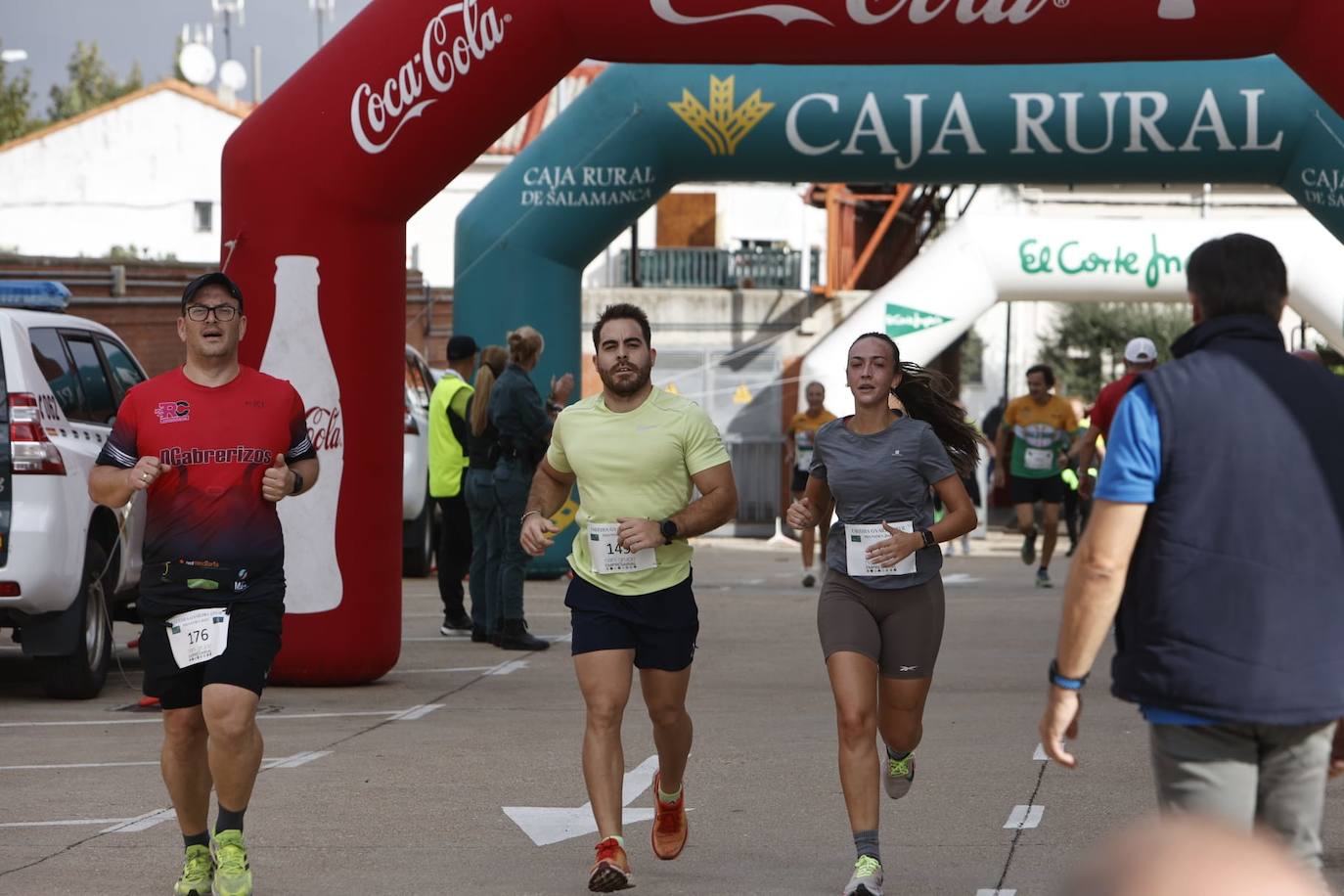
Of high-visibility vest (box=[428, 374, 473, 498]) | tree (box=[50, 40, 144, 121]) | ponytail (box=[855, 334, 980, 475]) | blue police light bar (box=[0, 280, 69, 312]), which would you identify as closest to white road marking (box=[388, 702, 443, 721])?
blue police light bar (box=[0, 280, 69, 312])

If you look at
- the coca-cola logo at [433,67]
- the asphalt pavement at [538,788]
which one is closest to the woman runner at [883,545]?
the asphalt pavement at [538,788]

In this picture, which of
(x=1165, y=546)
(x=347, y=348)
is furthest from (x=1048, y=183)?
(x=1165, y=546)

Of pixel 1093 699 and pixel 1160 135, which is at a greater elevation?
pixel 1160 135

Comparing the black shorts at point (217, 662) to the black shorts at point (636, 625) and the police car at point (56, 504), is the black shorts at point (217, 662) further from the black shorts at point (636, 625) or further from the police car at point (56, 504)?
the police car at point (56, 504)

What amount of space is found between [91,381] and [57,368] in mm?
459

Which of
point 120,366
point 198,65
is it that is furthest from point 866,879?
point 198,65

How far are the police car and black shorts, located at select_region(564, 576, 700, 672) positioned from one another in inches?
147

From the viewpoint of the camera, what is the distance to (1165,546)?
4277 mm

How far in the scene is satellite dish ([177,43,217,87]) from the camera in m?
52.4

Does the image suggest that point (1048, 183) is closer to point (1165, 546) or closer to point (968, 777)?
point (968, 777)

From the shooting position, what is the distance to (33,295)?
11359 mm

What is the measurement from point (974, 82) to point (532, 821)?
937 centimetres

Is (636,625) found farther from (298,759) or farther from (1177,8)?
(1177,8)

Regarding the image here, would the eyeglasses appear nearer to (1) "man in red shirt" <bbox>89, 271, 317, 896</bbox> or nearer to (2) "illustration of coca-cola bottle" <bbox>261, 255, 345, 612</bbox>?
(1) "man in red shirt" <bbox>89, 271, 317, 896</bbox>
